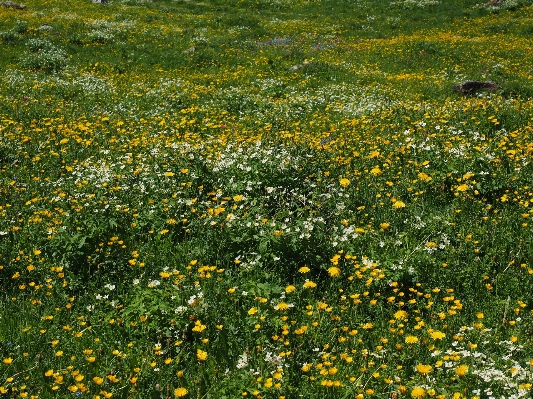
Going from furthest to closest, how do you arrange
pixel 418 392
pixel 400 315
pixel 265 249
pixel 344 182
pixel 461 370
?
pixel 344 182
pixel 265 249
pixel 400 315
pixel 461 370
pixel 418 392

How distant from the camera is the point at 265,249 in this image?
18.7ft

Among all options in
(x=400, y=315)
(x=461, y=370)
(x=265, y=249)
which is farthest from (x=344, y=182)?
(x=461, y=370)

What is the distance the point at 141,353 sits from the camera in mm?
4652

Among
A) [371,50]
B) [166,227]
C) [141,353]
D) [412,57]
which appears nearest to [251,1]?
[371,50]

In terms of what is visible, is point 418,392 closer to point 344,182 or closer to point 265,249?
point 265,249

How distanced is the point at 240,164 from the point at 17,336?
4007 millimetres

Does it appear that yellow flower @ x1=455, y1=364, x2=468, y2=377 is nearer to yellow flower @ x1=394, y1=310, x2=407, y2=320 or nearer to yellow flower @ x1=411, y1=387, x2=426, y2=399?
yellow flower @ x1=411, y1=387, x2=426, y2=399

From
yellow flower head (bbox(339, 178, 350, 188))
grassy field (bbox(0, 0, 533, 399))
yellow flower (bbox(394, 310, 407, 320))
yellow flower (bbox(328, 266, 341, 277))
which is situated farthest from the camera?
yellow flower head (bbox(339, 178, 350, 188))

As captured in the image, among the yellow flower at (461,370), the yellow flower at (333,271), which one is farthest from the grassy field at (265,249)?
the yellow flower at (333,271)

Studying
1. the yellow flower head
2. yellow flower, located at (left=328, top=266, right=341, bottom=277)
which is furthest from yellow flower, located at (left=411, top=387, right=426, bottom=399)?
the yellow flower head

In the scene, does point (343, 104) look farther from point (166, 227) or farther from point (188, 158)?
point (166, 227)

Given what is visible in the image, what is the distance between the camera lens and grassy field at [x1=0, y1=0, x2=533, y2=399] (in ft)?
14.2

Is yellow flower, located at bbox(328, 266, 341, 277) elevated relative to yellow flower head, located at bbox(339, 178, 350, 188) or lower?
lower

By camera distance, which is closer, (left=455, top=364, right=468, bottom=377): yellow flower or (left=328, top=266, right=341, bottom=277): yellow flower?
(left=455, top=364, right=468, bottom=377): yellow flower
